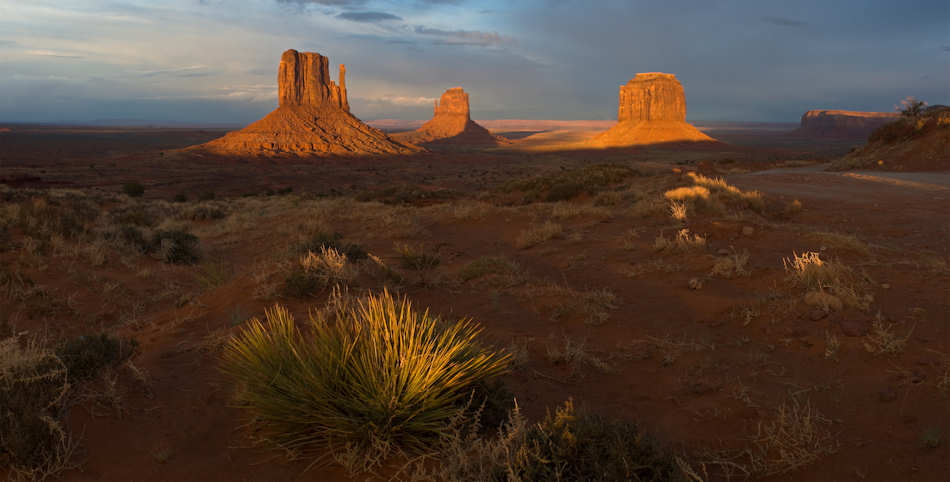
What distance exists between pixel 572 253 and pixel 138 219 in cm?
1299

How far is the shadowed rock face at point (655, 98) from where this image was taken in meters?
122

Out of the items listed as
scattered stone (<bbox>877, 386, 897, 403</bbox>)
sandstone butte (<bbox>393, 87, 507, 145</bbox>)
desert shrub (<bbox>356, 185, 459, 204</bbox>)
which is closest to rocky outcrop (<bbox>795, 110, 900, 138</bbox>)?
sandstone butte (<bbox>393, 87, 507, 145</bbox>)

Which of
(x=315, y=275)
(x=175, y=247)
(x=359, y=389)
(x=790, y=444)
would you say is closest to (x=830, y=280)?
(x=790, y=444)

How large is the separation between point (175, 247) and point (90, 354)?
720 cm

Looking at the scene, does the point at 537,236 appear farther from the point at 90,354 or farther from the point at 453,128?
the point at 453,128

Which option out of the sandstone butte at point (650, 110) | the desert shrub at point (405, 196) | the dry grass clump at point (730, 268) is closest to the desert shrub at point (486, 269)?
the dry grass clump at point (730, 268)

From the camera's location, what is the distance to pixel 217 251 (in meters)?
11.9

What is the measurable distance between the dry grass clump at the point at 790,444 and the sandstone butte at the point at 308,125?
260ft

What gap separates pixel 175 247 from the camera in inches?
401

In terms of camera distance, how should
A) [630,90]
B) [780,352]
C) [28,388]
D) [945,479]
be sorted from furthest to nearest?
[630,90], [780,352], [28,388], [945,479]

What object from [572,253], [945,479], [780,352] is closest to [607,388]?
[780,352]

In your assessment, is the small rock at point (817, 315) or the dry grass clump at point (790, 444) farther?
the small rock at point (817, 315)

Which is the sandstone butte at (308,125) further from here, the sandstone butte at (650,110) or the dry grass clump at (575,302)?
the dry grass clump at (575,302)

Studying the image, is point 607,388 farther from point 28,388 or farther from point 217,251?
point 217,251
